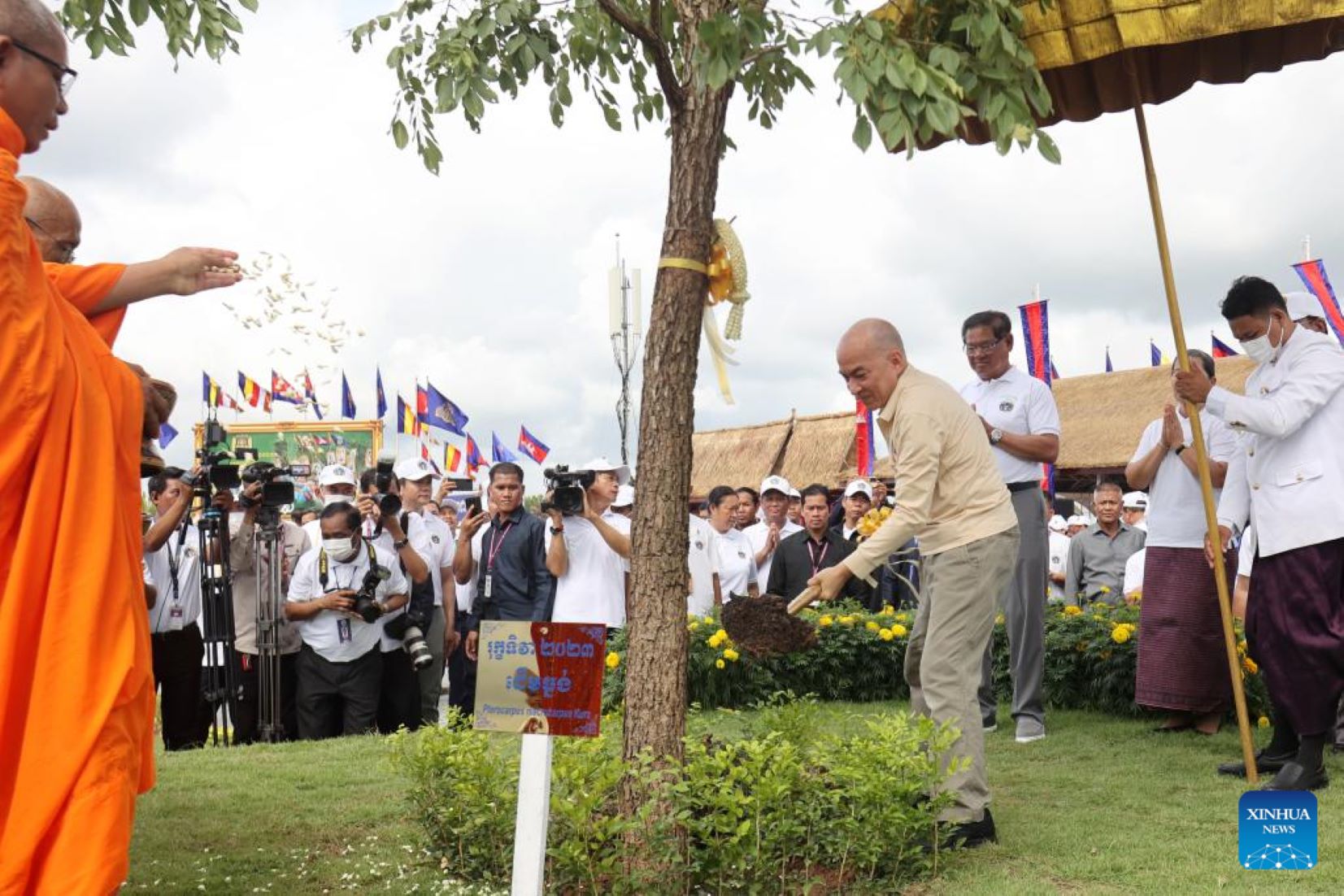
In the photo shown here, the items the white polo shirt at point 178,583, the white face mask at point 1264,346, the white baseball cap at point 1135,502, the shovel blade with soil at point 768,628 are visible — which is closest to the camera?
the shovel blade with soil at point 768,628

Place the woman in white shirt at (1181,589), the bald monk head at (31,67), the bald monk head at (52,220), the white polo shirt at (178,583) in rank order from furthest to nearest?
the white polo shirt at (178,583) < the woman in white shirt at (1181,589) < the bald monk head at (52,220) < the bald monk head at (31,67)

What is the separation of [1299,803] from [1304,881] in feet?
1.22

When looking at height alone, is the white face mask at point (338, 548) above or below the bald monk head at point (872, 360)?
below

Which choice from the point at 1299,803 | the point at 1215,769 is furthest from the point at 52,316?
the point at 1215,769

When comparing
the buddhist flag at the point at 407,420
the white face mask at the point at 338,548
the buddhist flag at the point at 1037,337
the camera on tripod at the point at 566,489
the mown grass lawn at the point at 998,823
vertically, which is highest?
the buddhist flag at the point at 407,420

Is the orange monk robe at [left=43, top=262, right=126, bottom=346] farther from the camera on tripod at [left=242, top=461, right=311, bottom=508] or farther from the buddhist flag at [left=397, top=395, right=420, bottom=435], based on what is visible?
the buddhist flag at [left=397, top=395, right=420, bottom=435]

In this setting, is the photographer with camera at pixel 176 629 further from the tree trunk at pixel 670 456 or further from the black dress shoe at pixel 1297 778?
the black dress shoe at pixel 1297 778

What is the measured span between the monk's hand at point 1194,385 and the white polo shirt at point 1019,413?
1.29 meters

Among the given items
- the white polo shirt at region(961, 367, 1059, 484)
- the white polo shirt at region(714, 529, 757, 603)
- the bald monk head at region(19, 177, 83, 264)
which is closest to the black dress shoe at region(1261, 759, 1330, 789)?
the white polo shirt at region(961, 367, 1059, 484)

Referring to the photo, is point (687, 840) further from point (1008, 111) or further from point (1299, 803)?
point (1008, 111)

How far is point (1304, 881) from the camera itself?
4211 mm

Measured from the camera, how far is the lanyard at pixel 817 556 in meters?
9.83

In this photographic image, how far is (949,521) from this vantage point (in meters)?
5.00

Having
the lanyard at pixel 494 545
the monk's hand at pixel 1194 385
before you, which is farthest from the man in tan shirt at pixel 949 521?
the lanyard at pixel 494 545
